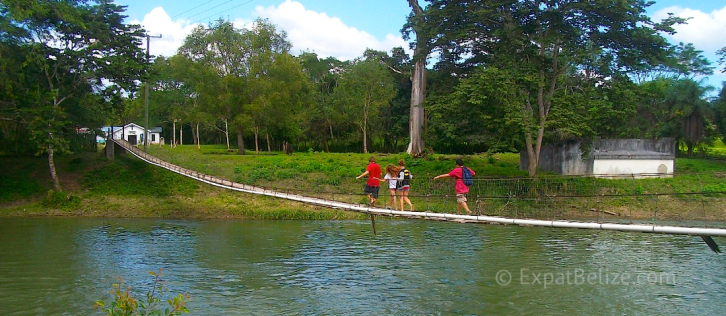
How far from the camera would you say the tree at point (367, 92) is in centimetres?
4184

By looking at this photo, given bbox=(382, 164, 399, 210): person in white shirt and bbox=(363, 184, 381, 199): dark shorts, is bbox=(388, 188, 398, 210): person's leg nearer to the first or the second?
bbox=(382, 164, 399, 210): person in white shirt

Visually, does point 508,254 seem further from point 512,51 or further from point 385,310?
point 512,51

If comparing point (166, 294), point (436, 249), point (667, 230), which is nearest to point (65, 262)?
point (166, 294)

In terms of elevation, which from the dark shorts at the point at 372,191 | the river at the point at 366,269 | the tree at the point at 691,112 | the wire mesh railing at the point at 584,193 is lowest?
the river at the point at 366,269

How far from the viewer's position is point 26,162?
25.9 m

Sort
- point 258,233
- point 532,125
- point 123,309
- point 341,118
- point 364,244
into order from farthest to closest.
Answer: point 341,118 < point 532,125 < point 258,233 < point 364,244 < point 123,309

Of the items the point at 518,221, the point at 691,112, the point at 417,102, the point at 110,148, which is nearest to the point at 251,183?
the point at 110,148

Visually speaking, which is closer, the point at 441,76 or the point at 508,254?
the point at 508,254

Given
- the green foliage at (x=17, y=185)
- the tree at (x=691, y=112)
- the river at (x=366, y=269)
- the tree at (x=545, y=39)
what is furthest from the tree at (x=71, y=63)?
the tree at (x=691, y=112)

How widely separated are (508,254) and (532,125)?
723 centimetres

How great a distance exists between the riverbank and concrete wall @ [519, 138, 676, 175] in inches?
27.1

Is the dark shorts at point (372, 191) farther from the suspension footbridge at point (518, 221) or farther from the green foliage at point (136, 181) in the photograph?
the green foliage at point (136, 181)

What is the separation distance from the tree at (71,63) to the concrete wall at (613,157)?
16.9 meters

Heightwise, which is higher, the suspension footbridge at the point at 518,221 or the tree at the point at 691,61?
the tree at the point at 691,61
